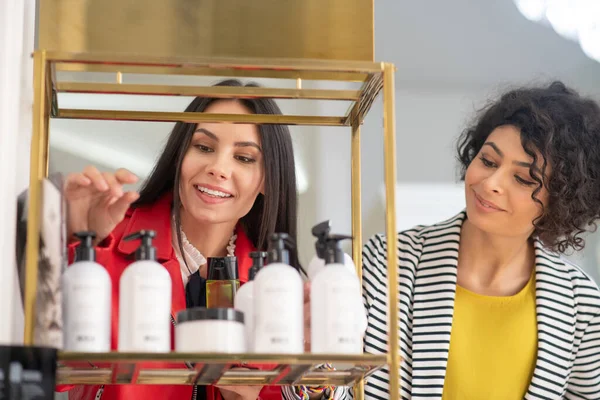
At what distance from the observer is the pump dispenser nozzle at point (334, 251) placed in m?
1.14

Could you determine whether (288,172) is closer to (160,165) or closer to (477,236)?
(160,165)

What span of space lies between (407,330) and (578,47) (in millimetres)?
1849

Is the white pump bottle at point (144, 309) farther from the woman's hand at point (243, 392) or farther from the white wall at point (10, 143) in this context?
the woman's hand at point (243, 392)

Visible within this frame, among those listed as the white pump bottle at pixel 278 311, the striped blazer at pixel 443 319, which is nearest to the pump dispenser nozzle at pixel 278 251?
the white pump bottle at pixel 278 311

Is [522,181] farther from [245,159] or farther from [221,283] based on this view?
[221,283]

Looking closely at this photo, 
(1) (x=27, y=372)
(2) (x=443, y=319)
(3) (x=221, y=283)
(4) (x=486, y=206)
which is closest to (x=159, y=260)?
(3) (x=221, y=283)

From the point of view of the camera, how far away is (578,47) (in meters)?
3.30

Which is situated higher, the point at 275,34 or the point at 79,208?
the point at 275,34

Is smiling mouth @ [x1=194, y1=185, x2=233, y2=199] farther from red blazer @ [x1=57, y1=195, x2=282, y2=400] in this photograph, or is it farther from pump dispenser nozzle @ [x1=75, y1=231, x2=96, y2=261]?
pump dispenser nozzle @ [x1=75, y1=231, x2=96, y2=261]

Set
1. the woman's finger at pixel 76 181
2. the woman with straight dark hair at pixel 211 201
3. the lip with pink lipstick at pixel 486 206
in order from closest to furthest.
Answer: the woman's finger at pixel 76 181
the woman with straight dark hair at pixel 211 201
the lip with pink lipstick at pixel 486 206

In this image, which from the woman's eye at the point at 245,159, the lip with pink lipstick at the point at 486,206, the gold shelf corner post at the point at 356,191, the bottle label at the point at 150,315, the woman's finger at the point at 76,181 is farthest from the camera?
the lip with pink lipstick at the point at 486,206

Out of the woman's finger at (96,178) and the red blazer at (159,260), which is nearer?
the woman's finger at (96,178)

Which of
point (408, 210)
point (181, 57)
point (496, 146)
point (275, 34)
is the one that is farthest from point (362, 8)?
point (408, 210)

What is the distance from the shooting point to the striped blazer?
1.87m
